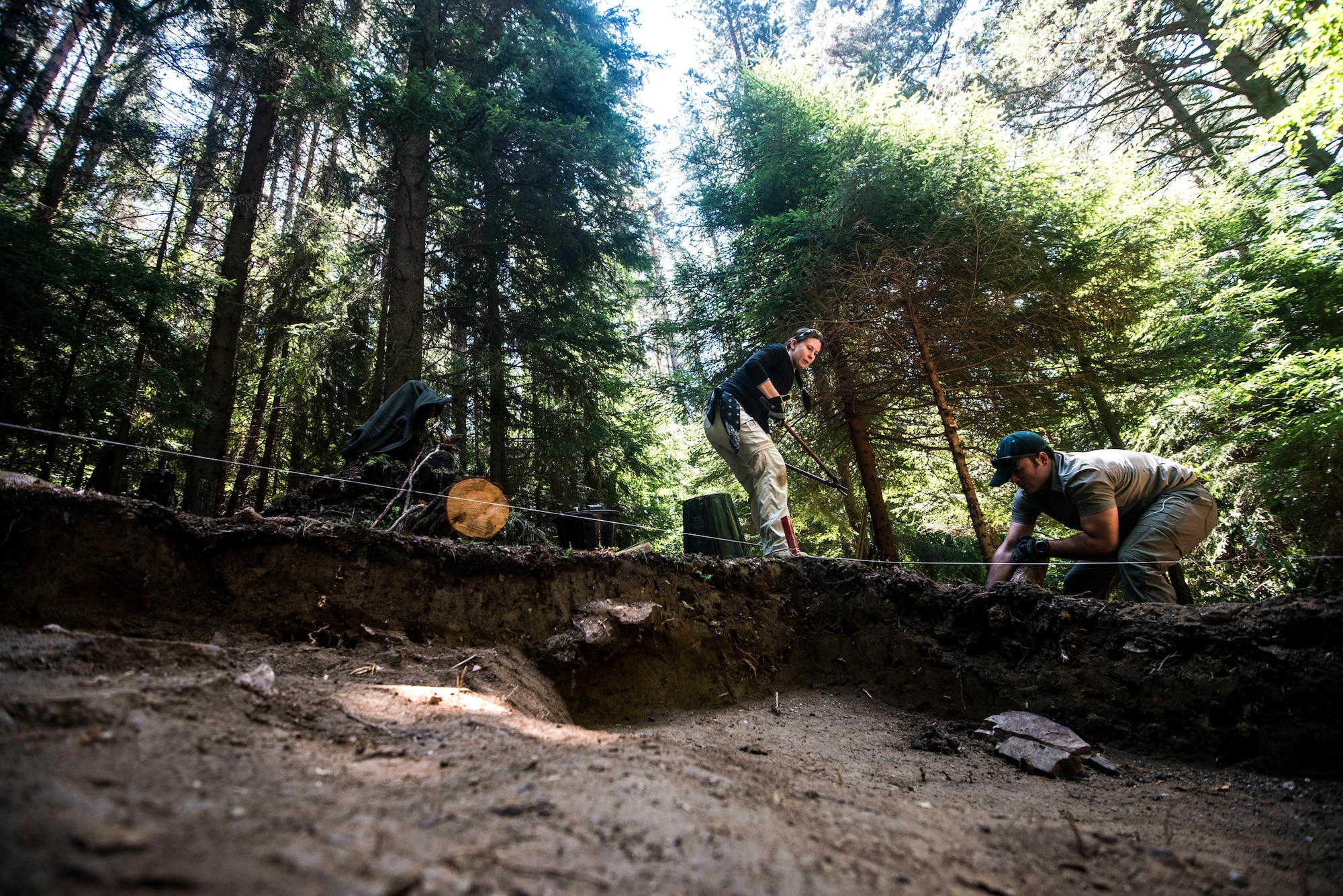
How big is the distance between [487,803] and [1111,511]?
416 centimetres

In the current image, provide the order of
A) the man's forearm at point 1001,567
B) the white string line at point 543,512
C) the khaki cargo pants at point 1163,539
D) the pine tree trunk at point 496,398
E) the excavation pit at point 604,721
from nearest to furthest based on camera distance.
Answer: the excavation pit at point 604,721 < the white string line at point 543,512 < the khaki cargo pants at point 1163,539 < the man's forearm at point 1001,567 < the pine tree trunk at point 496,398

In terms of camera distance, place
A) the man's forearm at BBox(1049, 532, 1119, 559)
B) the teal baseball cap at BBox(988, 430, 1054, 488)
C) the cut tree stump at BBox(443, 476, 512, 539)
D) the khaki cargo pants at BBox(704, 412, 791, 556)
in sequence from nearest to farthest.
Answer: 1. the man's forearm at BBox(1049, 532, 1119, 559)
2. the teal baseball cap at BBox(988, 430, 1054, 488)
3. the khaki cargo pants at BBox(704, 412, 791, 556)
4. the cut tree stump at BBox(443, 476, 512, 539)

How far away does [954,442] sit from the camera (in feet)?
21.3

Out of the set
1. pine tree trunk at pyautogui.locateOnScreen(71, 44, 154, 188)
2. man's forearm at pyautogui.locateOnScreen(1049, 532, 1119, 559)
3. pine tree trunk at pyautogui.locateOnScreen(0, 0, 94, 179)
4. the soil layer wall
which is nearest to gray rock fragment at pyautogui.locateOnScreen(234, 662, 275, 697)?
the soil layer wall

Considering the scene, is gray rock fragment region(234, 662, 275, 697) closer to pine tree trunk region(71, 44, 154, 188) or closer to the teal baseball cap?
the teal baseball cap

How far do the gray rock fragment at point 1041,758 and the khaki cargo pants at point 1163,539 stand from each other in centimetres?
153

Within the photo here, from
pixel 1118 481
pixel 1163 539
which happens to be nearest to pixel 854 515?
pixel 1118 481

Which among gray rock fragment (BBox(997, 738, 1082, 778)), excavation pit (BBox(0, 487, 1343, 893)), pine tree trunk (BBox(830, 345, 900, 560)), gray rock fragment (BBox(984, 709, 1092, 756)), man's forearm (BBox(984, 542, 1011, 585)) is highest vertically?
pine tree trunk (BBox(830, 345, 900, 560))

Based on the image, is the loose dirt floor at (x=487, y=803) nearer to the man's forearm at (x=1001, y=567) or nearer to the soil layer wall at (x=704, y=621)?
the soil layer wall at (x=704, y=621)

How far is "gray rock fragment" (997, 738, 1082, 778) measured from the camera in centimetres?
260

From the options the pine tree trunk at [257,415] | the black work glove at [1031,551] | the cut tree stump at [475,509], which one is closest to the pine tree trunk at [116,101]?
the pine tree trunk at [257,415]

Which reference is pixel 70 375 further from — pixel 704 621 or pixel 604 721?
pixel 704 621

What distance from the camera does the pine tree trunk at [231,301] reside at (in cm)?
792

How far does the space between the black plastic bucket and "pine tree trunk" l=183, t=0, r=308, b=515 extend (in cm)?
661
